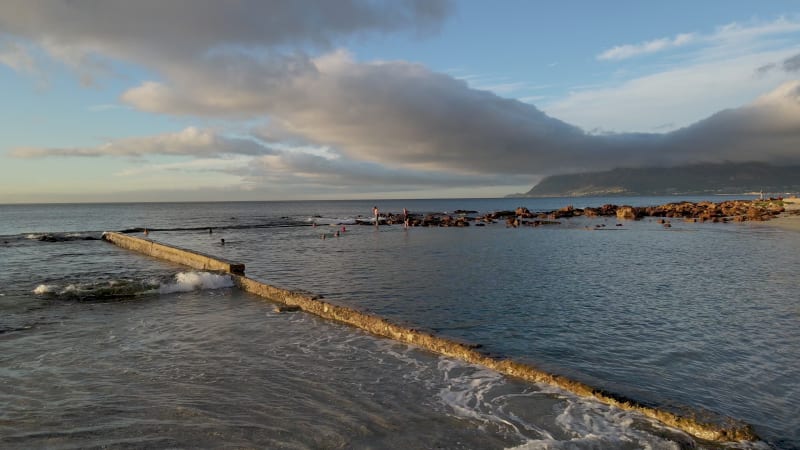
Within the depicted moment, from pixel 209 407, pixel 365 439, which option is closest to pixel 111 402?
pixel 209 407

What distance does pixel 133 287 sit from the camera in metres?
17.5

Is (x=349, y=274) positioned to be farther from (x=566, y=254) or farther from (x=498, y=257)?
(x=566, y=254)

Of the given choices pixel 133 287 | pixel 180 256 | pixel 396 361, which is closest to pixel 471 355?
pixel 396 361

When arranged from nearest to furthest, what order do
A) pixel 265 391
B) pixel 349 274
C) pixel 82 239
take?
pixel 265 391 < pixel 349 274 < pixel 82 239

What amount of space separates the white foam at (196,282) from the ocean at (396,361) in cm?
8

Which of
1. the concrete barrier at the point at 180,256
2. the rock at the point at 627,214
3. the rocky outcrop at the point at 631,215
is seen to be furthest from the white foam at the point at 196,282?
the rock at the point at 627,214

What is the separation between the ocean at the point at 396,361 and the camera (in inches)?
257

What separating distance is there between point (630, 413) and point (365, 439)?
4192 millimetres

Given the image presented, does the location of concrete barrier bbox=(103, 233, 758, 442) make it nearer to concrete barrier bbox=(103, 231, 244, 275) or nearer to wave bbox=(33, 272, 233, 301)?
concrete barrier bbox=(103, 231, 244, 275)

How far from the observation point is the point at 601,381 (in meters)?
8.19

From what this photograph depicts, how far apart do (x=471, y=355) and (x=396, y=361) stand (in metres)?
1.60

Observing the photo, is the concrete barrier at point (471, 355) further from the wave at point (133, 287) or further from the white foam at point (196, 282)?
the wave at point (133, 287)

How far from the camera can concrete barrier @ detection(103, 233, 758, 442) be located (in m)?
6.49

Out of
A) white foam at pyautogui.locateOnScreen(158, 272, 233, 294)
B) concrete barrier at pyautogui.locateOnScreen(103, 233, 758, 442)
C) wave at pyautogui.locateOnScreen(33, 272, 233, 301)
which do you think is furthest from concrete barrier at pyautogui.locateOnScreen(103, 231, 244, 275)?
wave at pyautogui.locateOnScreen(33, 272, 233, 301)
